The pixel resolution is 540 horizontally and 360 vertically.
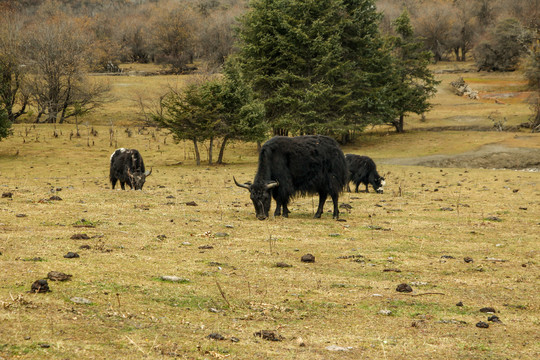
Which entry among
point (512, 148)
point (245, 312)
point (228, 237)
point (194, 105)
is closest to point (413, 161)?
point (512, 148)

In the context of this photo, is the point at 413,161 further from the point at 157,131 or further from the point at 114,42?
the point at 114,42

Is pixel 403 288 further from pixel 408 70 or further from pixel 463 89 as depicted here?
pixel 463 89

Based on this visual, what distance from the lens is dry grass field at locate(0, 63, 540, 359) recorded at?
5.04m

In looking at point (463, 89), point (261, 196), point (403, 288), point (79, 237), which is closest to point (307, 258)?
point (403, 288)

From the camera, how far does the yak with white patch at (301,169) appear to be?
1473cm

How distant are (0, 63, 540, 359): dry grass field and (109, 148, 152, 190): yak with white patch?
3709 millimetres

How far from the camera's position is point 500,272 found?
8.85m

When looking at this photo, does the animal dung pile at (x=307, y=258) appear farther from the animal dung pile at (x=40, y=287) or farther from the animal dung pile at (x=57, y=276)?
the animal dung pile at (x=40, y=287)

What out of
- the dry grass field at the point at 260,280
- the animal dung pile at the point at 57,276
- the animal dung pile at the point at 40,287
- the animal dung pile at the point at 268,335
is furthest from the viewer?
the animal dung pile at the point at 57,276

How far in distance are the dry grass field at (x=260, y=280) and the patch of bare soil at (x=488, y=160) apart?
2162 cm

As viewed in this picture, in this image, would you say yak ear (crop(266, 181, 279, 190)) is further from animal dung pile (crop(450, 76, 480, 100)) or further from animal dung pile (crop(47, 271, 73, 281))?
animal dung pile (crop(450, 76, 480, 100))

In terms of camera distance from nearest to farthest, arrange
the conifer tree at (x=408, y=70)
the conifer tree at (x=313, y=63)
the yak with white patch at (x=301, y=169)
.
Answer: the yak with white patch at (x=301, y=169) < the conifer tree at (x=313, y=63) < the conifer tree at (x=408, y=70)

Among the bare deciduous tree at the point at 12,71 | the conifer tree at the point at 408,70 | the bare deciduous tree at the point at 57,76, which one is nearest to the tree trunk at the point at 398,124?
the conifer tree at the point at 408,70

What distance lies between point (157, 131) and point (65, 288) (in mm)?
49455
